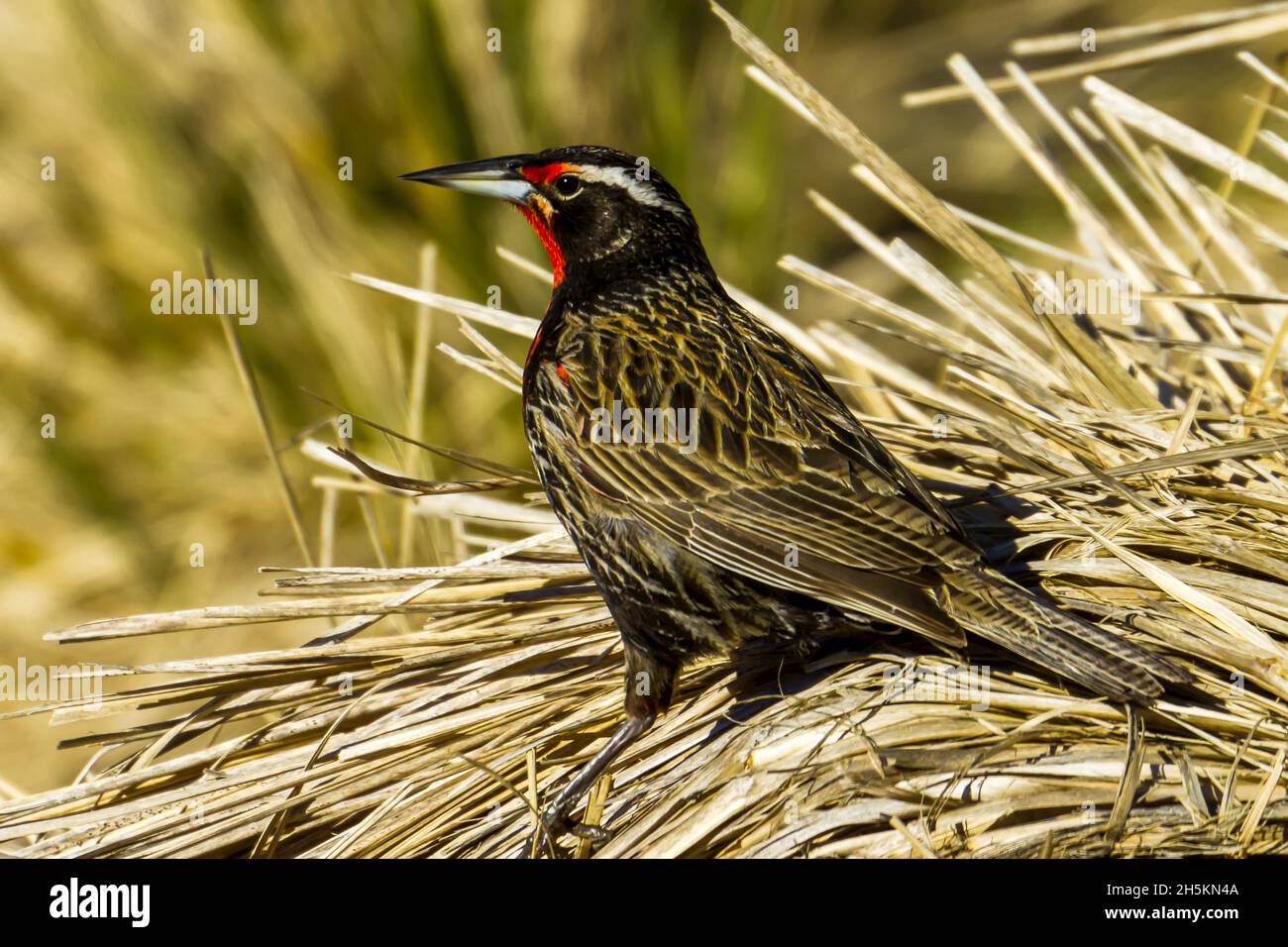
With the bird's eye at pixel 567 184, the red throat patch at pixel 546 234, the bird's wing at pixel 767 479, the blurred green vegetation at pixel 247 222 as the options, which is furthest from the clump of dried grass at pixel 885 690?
the blurred green vegetation at pixel 247 222

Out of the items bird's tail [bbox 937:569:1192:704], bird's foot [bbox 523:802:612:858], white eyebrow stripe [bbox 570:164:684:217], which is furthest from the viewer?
white eyebrow stripe [bbox 570:164:684:217]

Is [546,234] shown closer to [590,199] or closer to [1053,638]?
[590,199]

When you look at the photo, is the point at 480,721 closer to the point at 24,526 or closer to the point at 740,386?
the point at 740,386

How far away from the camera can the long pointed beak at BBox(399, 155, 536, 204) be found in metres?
3.18

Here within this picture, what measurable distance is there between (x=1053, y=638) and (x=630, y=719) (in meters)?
0.80

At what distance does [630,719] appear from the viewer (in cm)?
269

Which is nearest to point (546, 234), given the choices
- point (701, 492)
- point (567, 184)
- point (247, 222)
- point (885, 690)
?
point (567, 184)

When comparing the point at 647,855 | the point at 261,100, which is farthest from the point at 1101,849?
the point at 261,100

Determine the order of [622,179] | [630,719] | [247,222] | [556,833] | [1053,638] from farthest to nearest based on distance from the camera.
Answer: [247,222] → [622,179] → [630,719] → [556,833] → [1053,638]

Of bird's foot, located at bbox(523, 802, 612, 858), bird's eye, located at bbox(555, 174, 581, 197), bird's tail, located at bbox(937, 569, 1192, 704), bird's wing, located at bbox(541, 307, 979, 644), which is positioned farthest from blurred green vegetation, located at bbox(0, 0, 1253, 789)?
bird's tail, located at bbox(937, 569, 1192, 704)

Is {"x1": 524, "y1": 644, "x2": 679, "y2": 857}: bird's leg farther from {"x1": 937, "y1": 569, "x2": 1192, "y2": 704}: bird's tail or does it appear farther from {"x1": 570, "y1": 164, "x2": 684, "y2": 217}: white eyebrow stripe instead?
{"x1": 570, "y1": 164, "x2": 684, "y2": 217}: white eyebrow stripe

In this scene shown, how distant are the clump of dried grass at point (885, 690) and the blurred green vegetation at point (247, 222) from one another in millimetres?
1977

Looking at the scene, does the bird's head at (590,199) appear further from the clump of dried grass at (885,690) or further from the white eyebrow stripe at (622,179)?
the clump of dried grass at (885,690)

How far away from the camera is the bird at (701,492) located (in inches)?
98.0
